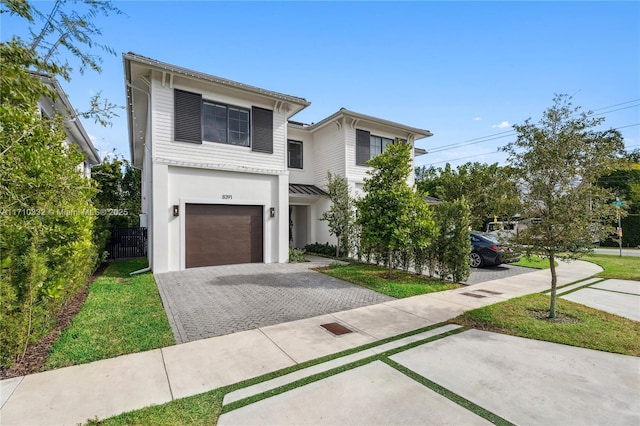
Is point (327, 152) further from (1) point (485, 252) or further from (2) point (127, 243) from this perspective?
(2) point (127, 243)

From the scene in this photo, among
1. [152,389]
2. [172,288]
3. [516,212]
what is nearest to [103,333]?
[152,389]

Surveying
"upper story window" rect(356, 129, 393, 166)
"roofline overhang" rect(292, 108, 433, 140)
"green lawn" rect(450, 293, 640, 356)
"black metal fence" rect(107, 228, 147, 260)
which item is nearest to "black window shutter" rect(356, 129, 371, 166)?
"upper story window" rect(356, 129, 393, 166)

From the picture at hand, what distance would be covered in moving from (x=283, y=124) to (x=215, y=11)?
5.43 meters

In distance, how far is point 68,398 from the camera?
3.08 m

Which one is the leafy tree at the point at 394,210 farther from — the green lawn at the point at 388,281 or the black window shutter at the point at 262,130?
the black window shutter at the point at 262,130

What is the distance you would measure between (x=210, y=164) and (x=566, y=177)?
10.1 m

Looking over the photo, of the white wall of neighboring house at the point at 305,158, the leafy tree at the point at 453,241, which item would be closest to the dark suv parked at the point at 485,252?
the leafy tree at the point at 453,241

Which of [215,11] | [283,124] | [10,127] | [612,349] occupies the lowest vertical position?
[612,349]

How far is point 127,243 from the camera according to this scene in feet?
44.3

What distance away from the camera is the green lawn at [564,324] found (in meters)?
4.53

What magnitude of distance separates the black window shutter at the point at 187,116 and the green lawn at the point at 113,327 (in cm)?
526

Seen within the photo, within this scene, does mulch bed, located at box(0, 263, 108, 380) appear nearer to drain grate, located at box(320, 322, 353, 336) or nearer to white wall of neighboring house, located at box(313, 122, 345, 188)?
drain grate, located at box(320, 322, 353, 336)

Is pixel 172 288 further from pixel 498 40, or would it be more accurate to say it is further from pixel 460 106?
pixel 460 106

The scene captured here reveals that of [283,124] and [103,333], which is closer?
[103,333]
